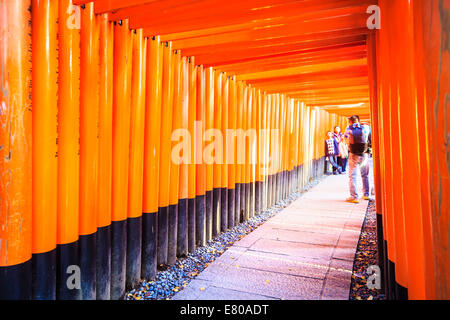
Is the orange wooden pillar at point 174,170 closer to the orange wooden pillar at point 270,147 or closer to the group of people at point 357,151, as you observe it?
the orange wooden pillar at point 270,147

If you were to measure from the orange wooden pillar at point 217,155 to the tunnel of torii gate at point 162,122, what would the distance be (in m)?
0.03

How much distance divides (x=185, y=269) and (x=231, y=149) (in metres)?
2.45

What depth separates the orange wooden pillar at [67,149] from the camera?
Result: 228cm

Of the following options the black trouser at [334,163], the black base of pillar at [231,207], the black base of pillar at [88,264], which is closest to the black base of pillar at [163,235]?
the black base of pillar at [88,264]

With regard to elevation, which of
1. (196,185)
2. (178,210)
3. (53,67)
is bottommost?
(178,210)

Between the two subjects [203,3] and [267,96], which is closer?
[203,3]

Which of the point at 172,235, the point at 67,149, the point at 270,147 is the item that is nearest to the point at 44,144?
the point at 67,149

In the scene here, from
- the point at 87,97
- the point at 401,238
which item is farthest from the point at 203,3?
the point at 401,238

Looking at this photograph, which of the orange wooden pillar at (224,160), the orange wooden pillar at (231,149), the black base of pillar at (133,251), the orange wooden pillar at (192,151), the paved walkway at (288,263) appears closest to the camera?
the paved walkway at (288,263)

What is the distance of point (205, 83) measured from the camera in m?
4.48

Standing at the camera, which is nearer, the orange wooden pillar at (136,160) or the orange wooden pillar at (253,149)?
the orange wooden pillar at (136,160)

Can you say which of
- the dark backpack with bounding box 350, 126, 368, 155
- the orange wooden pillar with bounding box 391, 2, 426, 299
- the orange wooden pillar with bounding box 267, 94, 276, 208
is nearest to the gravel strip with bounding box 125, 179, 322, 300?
the orange wooden pillar with bounding box 267, 94, 276, 208
